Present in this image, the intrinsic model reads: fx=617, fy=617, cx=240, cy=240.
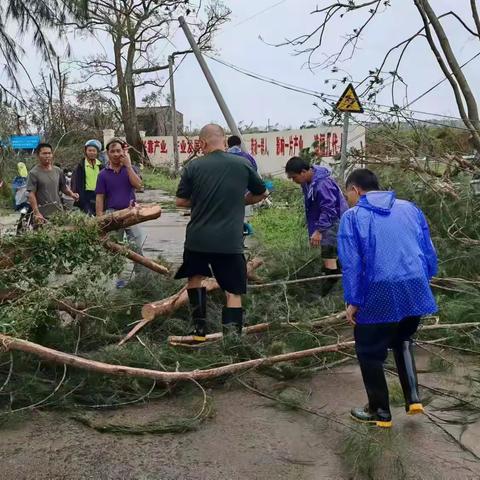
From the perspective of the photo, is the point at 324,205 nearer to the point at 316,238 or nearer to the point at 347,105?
the point at 316,238

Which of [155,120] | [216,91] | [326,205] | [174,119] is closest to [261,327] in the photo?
[326,205]

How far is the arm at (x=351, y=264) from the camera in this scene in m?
3.25

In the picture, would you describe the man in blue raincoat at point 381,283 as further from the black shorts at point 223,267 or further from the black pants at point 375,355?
the black shorts at point 223,267

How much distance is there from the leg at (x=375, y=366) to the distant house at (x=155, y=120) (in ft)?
136

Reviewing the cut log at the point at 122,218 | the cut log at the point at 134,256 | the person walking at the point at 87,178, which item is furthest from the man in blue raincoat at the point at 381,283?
the person walking at the point at 87,178

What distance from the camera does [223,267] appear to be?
4469 mm

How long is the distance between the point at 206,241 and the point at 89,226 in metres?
0.93

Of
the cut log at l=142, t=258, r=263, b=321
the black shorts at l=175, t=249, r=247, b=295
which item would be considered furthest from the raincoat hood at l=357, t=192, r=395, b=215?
the cut log at l=142, t=258, r=263, b=321

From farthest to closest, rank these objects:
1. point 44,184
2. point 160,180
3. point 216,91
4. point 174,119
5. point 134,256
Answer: point 174,119
point 160,180
point 216,91
point 44,184
point 134,256

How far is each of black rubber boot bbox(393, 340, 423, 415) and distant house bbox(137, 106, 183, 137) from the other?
41377mm

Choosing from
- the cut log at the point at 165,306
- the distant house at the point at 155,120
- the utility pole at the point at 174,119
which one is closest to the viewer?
the cut log at the point at 165,306

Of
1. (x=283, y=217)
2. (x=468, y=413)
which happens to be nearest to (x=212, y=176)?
(x=468, y=413)

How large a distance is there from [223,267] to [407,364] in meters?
1.54

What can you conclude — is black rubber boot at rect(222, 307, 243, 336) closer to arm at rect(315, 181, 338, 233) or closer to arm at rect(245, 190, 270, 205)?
arm at rect(245, 190, 270, 205)
